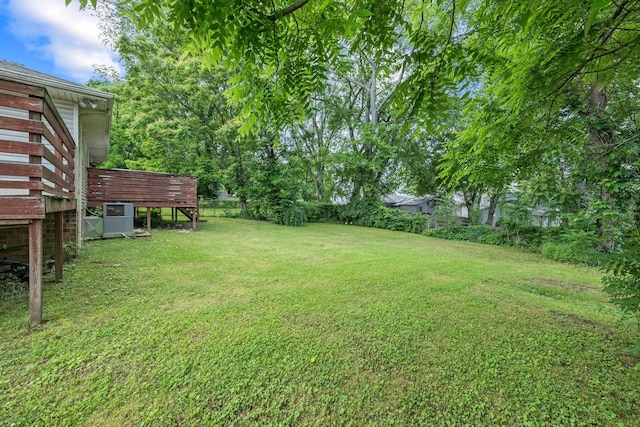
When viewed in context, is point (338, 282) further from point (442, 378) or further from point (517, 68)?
point (517, 68)

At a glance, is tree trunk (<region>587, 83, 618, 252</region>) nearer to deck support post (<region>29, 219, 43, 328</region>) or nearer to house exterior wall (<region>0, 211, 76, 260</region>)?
deck support post (<region>29, 219, 43, 328</region>)

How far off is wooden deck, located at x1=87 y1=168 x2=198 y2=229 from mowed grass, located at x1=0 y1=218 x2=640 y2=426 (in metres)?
4.56

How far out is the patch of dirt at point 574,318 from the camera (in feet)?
10.6

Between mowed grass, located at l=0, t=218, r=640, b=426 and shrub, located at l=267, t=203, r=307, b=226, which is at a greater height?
shrub, located at l=267, t=203, r=307, b=226

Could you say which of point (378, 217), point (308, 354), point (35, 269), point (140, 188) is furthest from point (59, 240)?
point (378, 217)

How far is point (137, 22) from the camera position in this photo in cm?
167

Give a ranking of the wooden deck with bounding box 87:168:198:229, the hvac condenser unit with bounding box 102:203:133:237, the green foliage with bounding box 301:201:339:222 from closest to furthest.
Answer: the hvac condenser unit with bounding box 102:203:133:237 < the wooden deck with bounding box 87:168:198:229 < the green foliage with bounding box 301:201:339:222

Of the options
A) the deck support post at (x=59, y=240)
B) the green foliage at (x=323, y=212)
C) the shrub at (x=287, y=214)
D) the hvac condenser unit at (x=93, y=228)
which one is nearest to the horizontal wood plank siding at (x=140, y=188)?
the hvac condenser unit at (x=93, y=228)

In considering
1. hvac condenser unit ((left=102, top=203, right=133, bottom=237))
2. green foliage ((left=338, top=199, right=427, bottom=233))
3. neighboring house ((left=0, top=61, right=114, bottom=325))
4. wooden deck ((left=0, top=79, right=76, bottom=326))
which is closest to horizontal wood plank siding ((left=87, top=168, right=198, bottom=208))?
hvac condenser unit ((left=102, top=203, right=133, bottom=237))

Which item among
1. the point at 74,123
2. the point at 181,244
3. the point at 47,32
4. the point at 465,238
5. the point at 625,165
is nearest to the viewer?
the point at 74,123

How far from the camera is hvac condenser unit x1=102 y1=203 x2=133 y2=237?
24.7 ft

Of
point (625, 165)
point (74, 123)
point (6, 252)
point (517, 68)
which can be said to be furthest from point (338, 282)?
point (625, 165)

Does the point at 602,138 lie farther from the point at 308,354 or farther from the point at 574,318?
the point at 308,354

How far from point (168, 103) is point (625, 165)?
59.1 feet
